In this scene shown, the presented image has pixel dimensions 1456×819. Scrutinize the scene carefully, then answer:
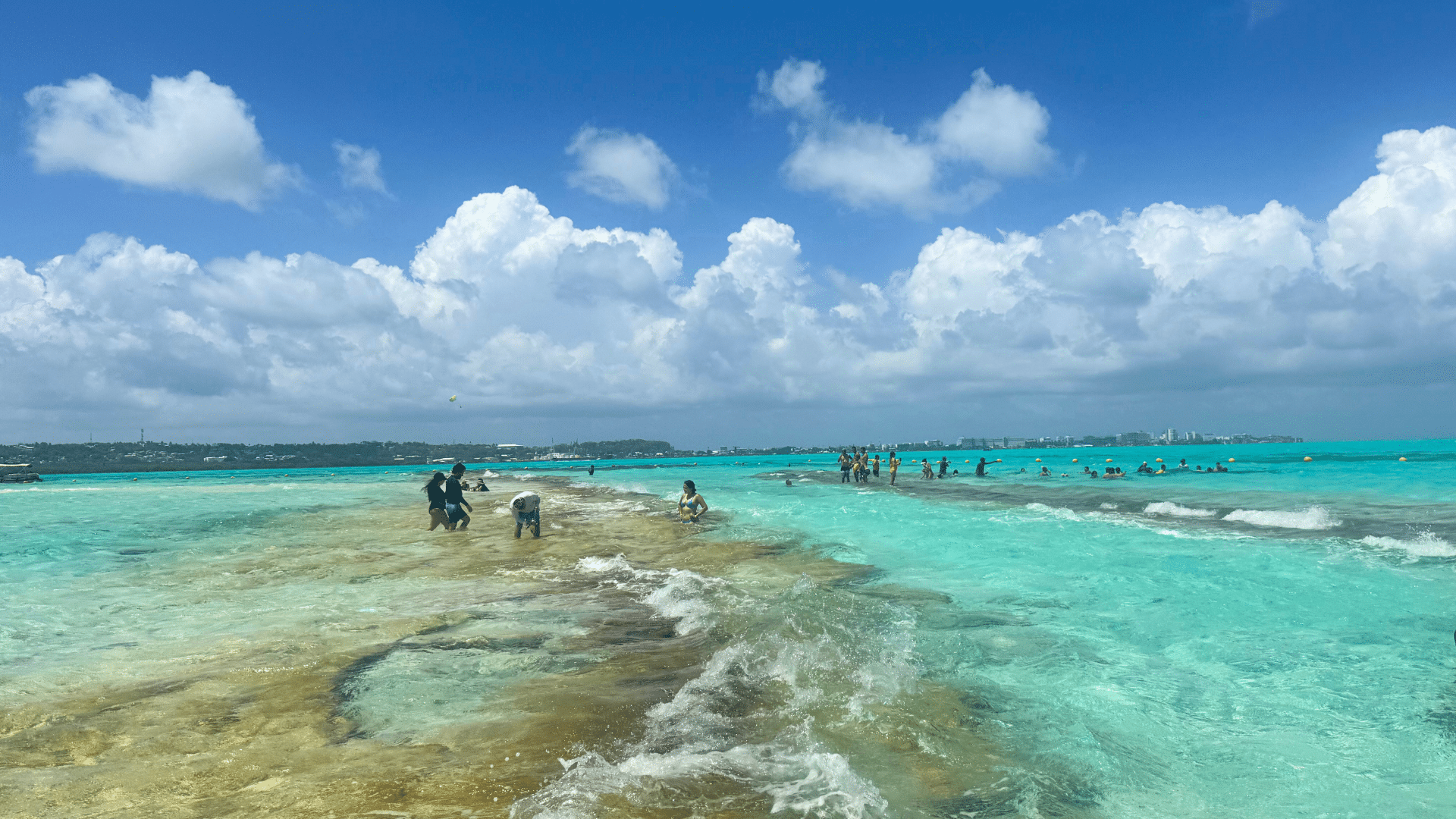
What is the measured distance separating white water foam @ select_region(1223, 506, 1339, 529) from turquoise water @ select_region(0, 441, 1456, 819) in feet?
0.51

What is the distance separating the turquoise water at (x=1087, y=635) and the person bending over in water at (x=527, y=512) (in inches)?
195

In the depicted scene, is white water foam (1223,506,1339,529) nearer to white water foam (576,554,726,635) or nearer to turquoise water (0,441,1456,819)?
turquoise water (0,441,1456,819)

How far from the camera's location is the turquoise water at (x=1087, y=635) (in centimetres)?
547

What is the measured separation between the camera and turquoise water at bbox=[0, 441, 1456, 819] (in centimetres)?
547

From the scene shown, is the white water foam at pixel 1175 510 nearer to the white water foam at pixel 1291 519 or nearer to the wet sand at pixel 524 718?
the white water foam at pixel 1291 519

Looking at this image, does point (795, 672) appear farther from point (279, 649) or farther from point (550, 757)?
point (279, 649)

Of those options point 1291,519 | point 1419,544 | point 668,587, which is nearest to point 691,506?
point 668,587

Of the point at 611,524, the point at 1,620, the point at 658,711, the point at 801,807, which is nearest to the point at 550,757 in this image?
the point at 658,711

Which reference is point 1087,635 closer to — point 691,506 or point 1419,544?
point 1419,544

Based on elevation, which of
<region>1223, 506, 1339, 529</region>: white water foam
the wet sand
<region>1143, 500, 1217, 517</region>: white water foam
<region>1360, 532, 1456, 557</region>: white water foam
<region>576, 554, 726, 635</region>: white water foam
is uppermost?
the wet sand

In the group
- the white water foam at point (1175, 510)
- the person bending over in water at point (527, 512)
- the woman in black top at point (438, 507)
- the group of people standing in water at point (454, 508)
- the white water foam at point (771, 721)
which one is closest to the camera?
the white water foam at point (771, 721)

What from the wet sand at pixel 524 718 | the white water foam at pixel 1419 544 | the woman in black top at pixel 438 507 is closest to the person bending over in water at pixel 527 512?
the woman in black top at pixel 438 507

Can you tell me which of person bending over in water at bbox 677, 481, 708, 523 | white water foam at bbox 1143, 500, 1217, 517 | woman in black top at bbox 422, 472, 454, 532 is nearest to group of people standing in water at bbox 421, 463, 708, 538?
woman in black top at bbox 422, 472, 454, 532

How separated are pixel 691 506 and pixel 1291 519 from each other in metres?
20.2
